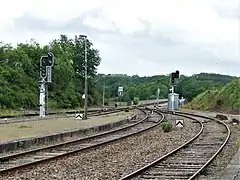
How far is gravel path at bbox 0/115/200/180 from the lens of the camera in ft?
47.6

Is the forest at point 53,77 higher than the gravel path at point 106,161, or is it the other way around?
the forest at point 53,77

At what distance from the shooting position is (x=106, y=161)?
57.8ft

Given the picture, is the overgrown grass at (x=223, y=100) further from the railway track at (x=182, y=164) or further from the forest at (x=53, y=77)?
the railway track at (x=182, y=164)

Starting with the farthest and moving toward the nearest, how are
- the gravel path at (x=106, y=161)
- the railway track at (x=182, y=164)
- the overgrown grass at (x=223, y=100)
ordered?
the overgrown grass at (x=223, y=100), the gravel path at (x=106, y=161), the railway track at (x=182, y=164)

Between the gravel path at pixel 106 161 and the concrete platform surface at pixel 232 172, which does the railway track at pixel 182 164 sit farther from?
the concrete platform surface at pixel 232 172

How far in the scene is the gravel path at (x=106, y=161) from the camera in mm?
14500

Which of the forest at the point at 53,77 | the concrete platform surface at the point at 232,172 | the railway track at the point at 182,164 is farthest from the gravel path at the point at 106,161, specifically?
the forest at the point at 53,77

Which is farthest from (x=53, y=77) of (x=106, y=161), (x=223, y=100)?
(x=106, y=161)

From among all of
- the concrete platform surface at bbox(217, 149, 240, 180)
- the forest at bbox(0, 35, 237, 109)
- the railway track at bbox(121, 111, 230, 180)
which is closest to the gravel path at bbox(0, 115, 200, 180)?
the railway track at bbox(121, 111, 230, 180)

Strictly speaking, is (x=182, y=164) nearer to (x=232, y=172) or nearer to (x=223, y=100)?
(x=232, y=172)

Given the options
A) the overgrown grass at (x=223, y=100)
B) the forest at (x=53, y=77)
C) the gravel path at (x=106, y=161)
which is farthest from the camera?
the forest at (x=53, y=77)

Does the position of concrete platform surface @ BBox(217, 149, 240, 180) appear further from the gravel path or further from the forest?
the forest

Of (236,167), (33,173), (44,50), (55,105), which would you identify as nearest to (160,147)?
(236,167)

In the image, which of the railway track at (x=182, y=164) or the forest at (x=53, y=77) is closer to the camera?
the railway track at (x=182, y=164)
